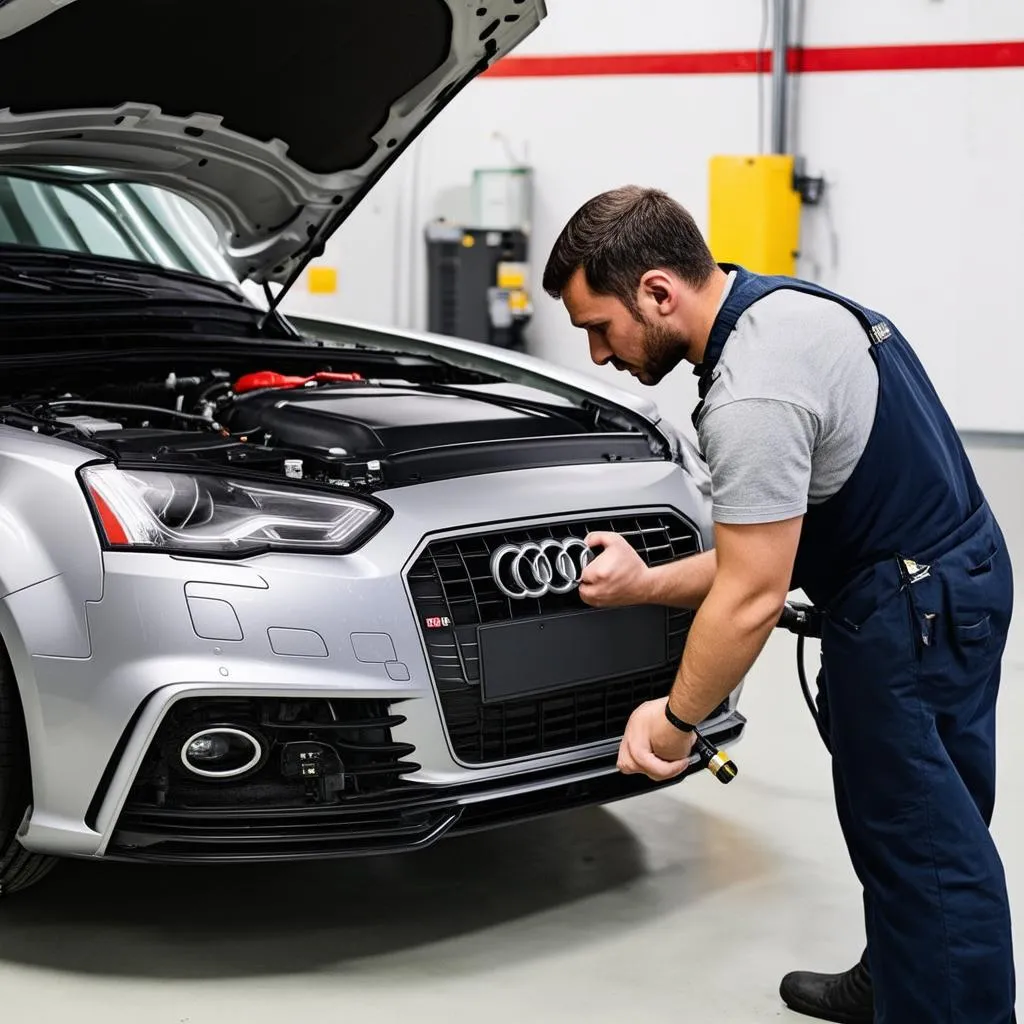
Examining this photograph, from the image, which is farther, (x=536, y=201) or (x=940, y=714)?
(x=536, y=201)

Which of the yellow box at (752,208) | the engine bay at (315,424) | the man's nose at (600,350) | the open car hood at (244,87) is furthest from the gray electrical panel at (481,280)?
the man's nose at (600,350)

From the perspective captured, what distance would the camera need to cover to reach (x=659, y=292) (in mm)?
1874

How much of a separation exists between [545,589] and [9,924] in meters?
1.07

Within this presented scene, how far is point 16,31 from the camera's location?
8.13 feet

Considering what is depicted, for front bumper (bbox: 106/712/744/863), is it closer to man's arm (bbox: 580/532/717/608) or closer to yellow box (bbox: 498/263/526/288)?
man's arm (bbox: 580/532/717/608)

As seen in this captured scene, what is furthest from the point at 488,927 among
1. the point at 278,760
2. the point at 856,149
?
the point at 856,149

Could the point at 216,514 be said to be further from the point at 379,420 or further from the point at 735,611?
the point at 735,611

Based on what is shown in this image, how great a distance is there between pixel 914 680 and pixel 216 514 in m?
1.07

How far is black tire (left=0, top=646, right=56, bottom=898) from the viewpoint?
2318mm

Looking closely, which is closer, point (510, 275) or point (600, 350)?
point (600, 350)

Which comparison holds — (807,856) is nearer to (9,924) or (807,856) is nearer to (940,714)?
(940,714)

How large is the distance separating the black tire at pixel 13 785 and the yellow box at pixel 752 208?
637 centimetres

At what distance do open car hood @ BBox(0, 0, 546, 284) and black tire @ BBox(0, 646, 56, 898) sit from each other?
1.05 meters

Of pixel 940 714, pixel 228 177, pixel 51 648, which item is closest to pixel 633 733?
pixel 940 714
